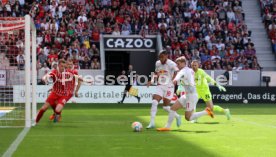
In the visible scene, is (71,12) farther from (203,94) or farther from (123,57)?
(203,94)

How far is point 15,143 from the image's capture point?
13.6 metres

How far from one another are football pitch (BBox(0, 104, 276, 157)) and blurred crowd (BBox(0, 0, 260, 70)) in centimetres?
1704

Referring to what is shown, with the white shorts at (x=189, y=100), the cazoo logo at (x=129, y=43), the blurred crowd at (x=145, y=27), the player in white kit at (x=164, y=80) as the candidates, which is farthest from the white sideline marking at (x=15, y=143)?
the cazoo logo at (x=129, y=43)

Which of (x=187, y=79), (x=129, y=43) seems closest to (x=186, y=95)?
(x=187, y=79)

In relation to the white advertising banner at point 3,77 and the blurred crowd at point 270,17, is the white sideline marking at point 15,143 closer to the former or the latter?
the white advertising banner at point 3,77

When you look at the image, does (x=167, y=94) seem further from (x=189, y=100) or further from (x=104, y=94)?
(x=104, y=94)

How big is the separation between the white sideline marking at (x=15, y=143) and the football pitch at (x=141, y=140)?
89 millimetres

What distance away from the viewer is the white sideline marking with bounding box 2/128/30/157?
38.7 feet

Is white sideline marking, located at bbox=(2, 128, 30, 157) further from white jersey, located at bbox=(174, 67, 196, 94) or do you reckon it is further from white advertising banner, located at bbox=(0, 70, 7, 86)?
white advertising banner, located at bbox=(0, 70, 7, 86)

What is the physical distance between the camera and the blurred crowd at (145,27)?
36844 mm

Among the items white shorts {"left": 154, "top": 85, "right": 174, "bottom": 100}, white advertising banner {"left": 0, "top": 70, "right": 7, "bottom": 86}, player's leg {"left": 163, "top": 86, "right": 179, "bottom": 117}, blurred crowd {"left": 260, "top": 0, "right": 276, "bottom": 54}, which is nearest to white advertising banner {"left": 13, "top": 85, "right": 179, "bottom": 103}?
white advertising banner {"left": 0, "top": 70, "right": 7, "bottom": 86}

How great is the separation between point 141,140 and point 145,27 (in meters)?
25.3

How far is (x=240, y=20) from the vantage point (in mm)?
42500

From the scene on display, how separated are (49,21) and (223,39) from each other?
10956 mm
